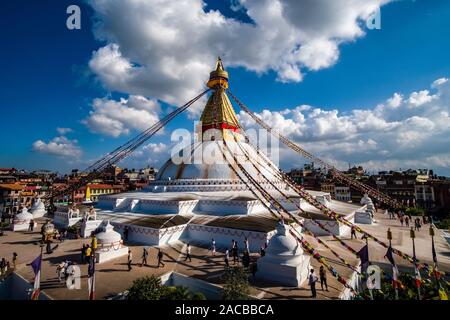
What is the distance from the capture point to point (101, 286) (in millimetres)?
8250

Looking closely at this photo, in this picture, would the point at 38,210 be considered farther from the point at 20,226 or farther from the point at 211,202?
the point at 211,202

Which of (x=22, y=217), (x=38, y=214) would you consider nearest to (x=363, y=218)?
(x=22, y=217)

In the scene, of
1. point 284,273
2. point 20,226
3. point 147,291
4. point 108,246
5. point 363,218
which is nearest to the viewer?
point 147,291

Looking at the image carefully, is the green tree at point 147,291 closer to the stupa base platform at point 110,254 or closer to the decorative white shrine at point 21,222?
the stupa base platform at point 110,254

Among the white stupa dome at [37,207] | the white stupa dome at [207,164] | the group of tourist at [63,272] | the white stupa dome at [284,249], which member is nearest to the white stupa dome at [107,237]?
the group of tourist at [63,272]

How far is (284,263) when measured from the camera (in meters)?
8.53

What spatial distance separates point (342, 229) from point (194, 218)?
863 cm

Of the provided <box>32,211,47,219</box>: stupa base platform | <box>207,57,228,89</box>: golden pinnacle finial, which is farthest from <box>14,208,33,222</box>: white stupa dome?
<box>207,57,228,89</box>: golden pinnacle finial

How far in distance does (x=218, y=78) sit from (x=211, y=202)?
13.9m

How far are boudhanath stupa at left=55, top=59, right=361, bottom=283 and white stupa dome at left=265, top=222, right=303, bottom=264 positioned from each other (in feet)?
0.13

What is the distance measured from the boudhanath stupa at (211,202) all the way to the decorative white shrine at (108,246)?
6.50 ft

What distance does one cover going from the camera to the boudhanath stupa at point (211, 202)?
1289cm
